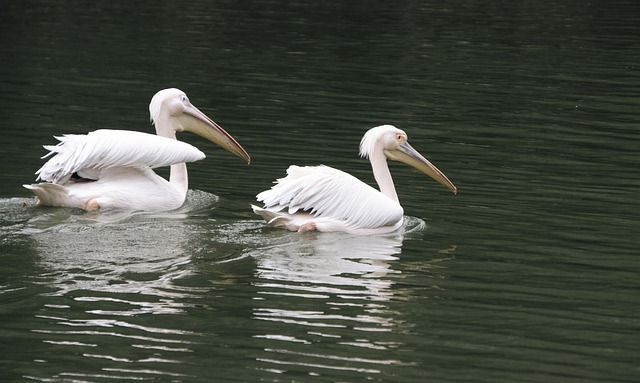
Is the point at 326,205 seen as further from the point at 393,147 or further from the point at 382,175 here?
→ the point at 393,147

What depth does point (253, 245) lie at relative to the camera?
692cm

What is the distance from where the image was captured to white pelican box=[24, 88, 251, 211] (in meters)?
7.65

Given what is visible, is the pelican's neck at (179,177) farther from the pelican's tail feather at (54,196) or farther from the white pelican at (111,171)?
the pelican's tail feather at (54,196)

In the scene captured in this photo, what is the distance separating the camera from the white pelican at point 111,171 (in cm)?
765

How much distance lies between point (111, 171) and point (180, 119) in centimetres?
89

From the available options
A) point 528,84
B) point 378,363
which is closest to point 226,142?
point 378,363

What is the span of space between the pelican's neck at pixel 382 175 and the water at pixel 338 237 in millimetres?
251

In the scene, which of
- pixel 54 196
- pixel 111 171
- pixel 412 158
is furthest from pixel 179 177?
pixel 412 158

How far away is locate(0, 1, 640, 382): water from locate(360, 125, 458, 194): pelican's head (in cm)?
27

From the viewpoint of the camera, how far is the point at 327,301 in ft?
19.2

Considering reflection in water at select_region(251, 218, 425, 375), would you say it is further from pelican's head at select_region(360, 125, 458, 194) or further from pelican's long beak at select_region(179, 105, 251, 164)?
pelican's long beak at select_region(179, 105, 251, 164)

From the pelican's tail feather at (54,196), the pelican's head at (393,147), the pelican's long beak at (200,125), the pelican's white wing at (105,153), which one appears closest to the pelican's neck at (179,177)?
the pelican's white wing at (105,153)

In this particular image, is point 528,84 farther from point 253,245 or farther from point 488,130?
point 253,245

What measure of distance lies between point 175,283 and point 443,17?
1523 centimetres
